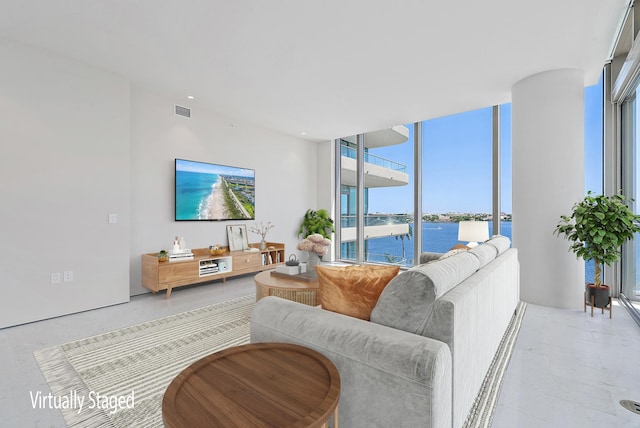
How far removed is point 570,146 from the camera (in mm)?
3514

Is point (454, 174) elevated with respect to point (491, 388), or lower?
elevated

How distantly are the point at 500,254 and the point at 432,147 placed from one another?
323 centimetres

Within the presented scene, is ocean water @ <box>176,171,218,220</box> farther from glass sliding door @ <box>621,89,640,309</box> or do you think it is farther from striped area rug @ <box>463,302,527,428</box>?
glass sliding door @ <box>621,89,640,309</box>

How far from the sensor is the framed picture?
514 centimetres

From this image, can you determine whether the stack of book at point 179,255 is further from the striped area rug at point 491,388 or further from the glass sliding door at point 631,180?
the glass sliding door at point 631,180

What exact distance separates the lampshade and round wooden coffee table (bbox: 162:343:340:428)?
3.36 metres

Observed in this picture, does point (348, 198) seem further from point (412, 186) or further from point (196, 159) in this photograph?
point (196, 159)

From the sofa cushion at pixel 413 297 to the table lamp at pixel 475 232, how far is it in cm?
276

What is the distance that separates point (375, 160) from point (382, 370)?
18.8 feet

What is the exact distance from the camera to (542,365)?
2207 mm

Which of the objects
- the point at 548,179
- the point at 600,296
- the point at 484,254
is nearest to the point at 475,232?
the point at 548,179

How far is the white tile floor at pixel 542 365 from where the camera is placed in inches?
65.2

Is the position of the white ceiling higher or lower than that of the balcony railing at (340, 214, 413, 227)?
higher

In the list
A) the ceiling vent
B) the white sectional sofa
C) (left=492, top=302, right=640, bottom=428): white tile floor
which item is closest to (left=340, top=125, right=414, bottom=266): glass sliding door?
(left=492, top=302, right=640, bottom=428): white tile floor
